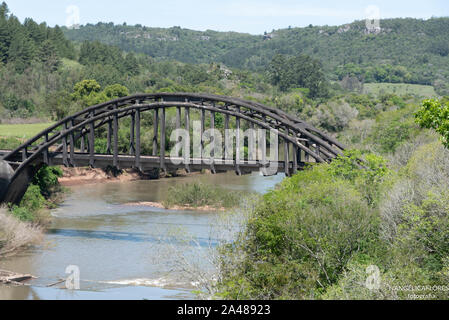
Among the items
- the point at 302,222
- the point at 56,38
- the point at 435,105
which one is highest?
the point at 56,38

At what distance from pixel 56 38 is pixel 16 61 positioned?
22.4 meters

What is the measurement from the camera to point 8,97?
99.1m

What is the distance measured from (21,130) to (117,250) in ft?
152

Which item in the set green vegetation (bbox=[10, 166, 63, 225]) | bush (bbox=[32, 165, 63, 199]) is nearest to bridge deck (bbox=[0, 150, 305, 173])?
green vegetation (bbox=[10, 166, 63, 225])

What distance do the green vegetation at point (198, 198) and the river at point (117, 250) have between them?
2239 millimetres

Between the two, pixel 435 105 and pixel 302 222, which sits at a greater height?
pixel 435 105

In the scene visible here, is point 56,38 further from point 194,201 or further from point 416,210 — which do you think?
Answer: point 416,210

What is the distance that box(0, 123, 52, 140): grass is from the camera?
7212 centimetres

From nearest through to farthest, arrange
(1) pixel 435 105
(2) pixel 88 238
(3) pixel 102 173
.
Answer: (1) pixel 435 105, (2) pixel 88 238, (3) pixel 102 173

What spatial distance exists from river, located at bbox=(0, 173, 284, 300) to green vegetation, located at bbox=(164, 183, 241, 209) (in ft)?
7.35

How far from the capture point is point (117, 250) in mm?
36344
